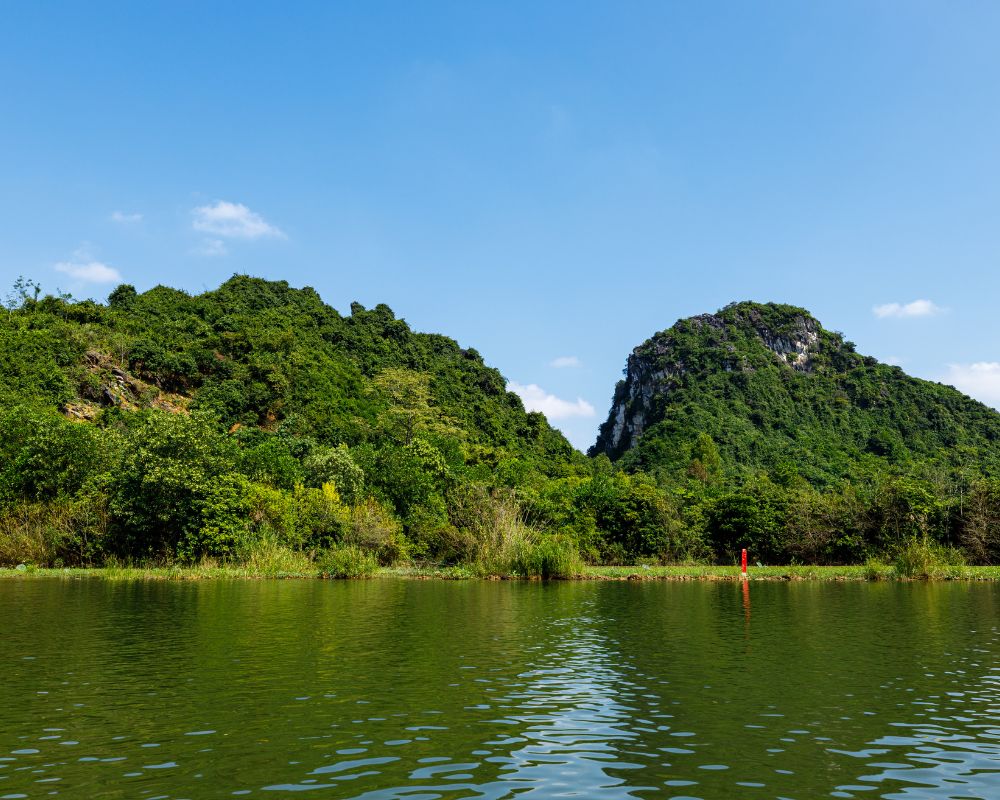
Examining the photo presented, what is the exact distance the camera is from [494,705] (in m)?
14.0

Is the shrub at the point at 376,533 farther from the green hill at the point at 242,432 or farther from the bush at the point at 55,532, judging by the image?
the bush at the point at 55,532

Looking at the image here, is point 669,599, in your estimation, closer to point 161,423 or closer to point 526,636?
point 526,636

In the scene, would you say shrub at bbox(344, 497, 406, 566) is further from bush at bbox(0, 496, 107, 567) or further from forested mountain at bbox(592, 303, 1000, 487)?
forested mountain at bbox(592, 303, 1000, 487)

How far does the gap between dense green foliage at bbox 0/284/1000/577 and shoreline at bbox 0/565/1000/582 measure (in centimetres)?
135

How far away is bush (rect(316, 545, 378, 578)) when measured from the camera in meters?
54.0

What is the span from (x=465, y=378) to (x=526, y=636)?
407ft

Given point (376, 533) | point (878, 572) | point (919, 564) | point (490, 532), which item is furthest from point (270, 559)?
point (919, 564)

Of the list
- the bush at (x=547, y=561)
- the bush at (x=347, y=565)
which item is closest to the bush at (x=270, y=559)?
the bush at (x=347, y=565)

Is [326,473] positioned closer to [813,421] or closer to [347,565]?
[347,565]

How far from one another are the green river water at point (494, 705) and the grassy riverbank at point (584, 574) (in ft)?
75.2

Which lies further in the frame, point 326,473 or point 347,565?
point 326,473

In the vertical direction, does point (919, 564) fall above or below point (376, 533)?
below

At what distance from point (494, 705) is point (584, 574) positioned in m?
40.2

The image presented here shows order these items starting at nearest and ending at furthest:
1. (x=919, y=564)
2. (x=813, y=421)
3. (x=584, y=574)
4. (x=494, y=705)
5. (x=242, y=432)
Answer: (x=494, y=705) → (x=919, y=564) → (x=584, y=574) → (x=242, y=432) → (x=813, y=421)
